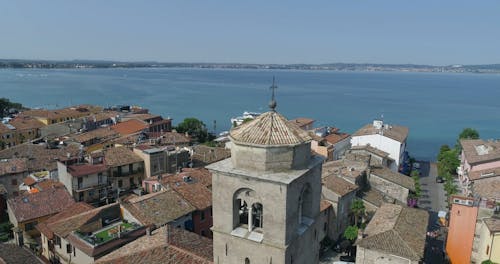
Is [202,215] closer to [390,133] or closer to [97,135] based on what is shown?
[97,135]

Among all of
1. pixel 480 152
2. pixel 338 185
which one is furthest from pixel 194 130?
pixel 480 152

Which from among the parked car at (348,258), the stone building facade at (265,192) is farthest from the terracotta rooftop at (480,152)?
the stone building facade at (265,192)

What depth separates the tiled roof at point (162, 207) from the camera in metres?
28.2

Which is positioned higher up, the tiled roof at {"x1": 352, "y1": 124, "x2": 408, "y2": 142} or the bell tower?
the bell tower

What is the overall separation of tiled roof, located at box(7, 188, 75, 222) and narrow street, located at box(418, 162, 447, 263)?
103 ft

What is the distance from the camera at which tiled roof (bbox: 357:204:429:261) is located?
86.6 ft

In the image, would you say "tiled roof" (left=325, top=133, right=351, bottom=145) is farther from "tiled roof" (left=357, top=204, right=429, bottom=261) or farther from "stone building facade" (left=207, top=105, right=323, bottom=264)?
"stone building facade" (left=207, top=105, right=323, bottom=264)

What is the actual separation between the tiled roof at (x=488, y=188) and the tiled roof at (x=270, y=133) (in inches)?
1172

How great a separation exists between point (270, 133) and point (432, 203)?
137ft

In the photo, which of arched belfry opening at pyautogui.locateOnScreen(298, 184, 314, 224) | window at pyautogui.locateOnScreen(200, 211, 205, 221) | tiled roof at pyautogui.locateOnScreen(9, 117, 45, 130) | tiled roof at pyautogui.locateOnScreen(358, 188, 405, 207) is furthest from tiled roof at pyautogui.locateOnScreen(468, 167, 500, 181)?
tiled roof at pyautogui.locateOnScreen(9, 117, 45, 130)

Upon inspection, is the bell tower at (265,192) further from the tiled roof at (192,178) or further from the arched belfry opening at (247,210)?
the tiled roof at (192,178)

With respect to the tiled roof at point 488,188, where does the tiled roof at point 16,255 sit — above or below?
below

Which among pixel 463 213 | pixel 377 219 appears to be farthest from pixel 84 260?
pixel 463 213

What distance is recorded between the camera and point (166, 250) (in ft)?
63.8
